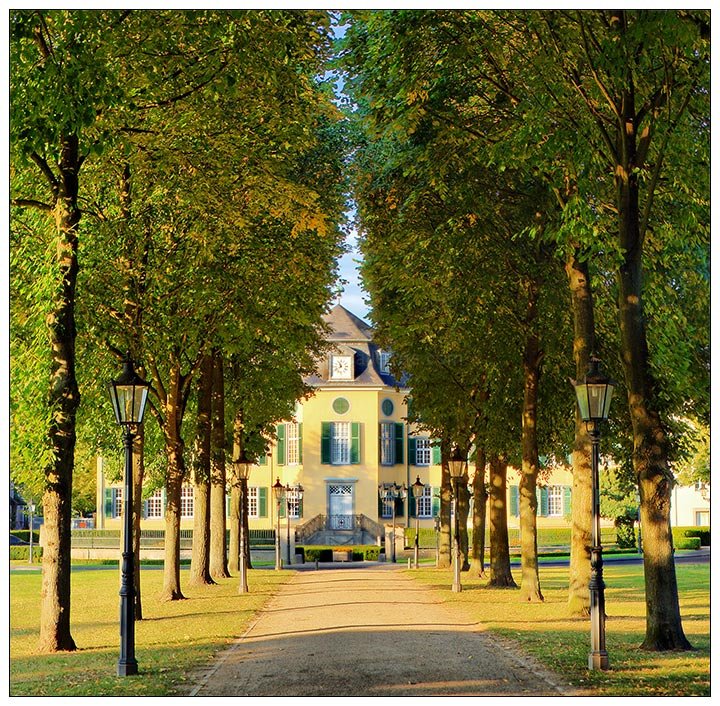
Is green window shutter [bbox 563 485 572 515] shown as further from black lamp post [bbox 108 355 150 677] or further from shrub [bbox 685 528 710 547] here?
black lamp post [bbox 108 355 150 677]

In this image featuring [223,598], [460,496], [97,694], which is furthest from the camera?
[460,496]

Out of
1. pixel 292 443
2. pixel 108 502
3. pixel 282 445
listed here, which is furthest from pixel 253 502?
pixel 108 502

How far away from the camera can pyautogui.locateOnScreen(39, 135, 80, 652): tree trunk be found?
45.9ft

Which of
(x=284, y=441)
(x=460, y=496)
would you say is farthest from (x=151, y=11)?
(x=284, y=441)

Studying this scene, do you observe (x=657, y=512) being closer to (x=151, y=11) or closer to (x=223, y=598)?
(x=151, y=11)

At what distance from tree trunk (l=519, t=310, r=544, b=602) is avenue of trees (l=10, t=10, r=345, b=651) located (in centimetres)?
451

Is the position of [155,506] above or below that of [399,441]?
below

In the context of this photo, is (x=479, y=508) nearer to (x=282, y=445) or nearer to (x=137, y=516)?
(x=137, y=516)

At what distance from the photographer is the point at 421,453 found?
6238cm

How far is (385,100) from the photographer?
18469 millimetres

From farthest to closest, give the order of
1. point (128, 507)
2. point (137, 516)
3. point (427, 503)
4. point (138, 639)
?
1. point (427, 503)
2. point (137, 516)
3. point (138, 639)
4. point (128, 507)

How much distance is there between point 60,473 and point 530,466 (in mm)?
10795

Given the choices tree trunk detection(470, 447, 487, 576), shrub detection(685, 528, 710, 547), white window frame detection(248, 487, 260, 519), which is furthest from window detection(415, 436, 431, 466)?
tree trunk detection(470, 447, 487, 576)

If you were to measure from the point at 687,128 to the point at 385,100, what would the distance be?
188 inches
